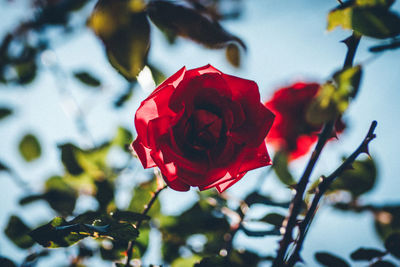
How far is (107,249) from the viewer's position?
2.39ft

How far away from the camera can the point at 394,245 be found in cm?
67

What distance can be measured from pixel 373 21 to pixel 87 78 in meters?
1.05

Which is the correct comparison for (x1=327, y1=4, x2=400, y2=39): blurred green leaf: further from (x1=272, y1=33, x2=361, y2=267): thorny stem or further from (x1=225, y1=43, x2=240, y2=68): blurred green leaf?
(x1=225, y1=43, x2=240, y2=68): blurred green leaf

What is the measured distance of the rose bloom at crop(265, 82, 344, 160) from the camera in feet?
3.58

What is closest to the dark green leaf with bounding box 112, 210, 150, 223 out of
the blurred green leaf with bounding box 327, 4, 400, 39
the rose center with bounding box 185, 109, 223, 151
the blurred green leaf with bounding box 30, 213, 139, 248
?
the blurred green leaf with bounding box 30, 213, 139, 248

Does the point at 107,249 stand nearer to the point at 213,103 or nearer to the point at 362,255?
the point at 213,103

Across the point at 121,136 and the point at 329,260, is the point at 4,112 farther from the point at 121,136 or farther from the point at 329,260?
the point at 329,260

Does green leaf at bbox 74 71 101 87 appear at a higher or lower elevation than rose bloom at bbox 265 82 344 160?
higher

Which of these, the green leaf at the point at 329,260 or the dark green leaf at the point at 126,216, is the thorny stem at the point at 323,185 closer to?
the green leaf at the point at 329,260

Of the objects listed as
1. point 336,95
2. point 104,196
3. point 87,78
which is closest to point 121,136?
point 87,78

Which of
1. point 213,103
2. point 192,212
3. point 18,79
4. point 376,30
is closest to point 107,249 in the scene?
point 192,212

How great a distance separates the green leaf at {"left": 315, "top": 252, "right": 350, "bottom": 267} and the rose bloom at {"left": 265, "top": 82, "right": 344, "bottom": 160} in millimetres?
492

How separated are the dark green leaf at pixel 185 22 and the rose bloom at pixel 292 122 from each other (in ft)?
2.31

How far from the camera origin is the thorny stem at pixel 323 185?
52cm
